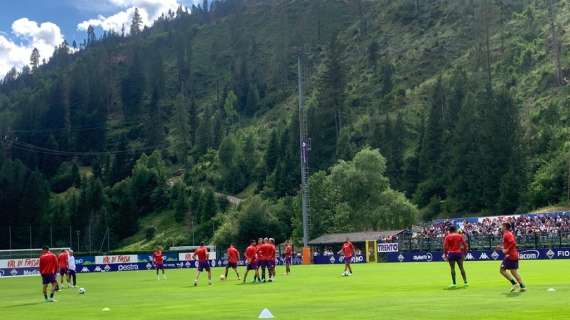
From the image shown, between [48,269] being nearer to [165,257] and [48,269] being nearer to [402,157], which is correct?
[165,257]

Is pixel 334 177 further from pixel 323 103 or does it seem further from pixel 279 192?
pixel 323 103

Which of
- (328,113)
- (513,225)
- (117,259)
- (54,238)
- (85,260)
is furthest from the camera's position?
(328,113)

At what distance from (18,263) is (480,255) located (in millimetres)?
47737

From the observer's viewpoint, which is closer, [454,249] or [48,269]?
[454,249]

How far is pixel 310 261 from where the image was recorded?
82375mm

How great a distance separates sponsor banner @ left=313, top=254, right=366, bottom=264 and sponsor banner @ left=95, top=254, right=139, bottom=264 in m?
22.4

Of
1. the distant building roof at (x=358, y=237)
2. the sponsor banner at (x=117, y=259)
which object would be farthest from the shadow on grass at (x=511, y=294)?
the sponsor banner at (x=117, y=259)

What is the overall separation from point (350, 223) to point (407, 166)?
25.5 m

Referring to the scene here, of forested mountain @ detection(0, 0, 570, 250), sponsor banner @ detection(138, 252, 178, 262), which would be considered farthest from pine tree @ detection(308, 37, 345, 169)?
sponsor banner @ detection(138, 252, 178, 262)

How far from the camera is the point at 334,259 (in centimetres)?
8181

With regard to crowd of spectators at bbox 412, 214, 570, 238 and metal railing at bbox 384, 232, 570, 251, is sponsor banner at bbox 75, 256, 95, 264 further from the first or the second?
crowd of spectators at bbox 412, 214, 570, 238

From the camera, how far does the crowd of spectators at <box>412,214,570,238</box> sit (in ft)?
232

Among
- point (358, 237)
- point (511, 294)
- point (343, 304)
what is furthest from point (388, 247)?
point (343, 304)

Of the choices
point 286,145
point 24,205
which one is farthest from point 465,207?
point 24,205
